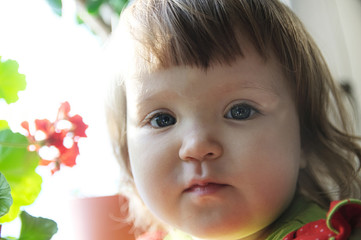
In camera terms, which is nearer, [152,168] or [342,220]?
[342,220]

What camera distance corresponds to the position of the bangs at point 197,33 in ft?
2.59

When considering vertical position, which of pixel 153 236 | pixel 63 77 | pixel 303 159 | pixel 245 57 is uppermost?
pixel 63 77

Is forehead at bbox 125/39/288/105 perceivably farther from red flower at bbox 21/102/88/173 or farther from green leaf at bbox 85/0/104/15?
green leaf at bbox 85/0/104/15

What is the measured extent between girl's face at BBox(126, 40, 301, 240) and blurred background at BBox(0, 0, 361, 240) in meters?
0.24

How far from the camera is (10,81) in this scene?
76cm

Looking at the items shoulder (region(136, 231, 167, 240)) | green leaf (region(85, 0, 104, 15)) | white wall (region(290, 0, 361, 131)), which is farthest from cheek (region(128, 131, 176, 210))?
white wall (region(290, 0, 361, 131))

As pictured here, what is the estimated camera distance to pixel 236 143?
30.5 inches

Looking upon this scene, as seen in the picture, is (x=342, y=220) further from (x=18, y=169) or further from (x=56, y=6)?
(x=56, y=6)

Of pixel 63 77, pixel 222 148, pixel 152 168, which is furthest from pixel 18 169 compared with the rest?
pixel 63 77

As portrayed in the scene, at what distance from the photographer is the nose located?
2.46 feet

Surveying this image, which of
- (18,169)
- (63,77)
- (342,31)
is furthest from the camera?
(342,31)

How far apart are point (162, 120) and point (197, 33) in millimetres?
180

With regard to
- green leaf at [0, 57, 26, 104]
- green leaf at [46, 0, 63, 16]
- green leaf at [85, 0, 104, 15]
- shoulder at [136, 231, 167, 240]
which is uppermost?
green leaf at [85, 0, 104, 15]

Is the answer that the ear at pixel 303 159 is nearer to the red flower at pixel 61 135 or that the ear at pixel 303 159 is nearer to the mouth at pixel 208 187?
the mouth at pixel 208 187
